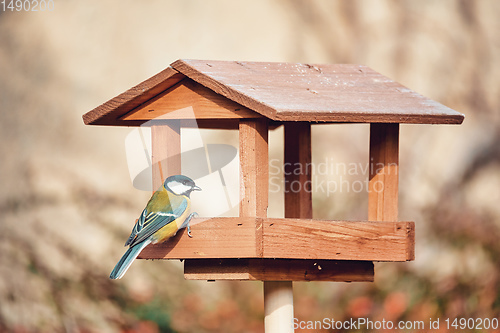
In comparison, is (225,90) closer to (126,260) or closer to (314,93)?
(314,93)

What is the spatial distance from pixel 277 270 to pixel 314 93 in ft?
2.68

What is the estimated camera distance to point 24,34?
6.89 meters

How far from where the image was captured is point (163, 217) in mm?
3227

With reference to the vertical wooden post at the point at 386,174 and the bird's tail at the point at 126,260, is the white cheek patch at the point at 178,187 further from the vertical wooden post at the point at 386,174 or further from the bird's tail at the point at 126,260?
the vertical wooden post at the point at 386,174

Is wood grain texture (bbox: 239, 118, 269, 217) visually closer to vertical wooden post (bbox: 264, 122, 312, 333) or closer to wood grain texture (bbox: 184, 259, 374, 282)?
wood grain texture (bbox: 184, 259, 374, 282)

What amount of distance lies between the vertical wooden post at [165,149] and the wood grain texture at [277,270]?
43 centimetres

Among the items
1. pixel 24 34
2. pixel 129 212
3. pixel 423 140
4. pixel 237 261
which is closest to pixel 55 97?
pixel 24 34

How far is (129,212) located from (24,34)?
1910 millimetres

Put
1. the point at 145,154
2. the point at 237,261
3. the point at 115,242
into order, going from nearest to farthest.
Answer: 1. the point at 237,261
2. the point at 145,154
3. the point at 115,242

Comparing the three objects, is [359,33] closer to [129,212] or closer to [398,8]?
[398,8]

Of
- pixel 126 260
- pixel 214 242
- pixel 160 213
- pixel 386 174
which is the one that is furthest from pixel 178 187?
pixel 386 174

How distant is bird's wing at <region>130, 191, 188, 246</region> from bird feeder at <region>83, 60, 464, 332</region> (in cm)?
12

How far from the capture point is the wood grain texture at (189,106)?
3246mm

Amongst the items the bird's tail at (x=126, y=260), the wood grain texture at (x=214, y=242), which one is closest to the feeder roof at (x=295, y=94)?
the wood grain texture at (x=214, y=242)
